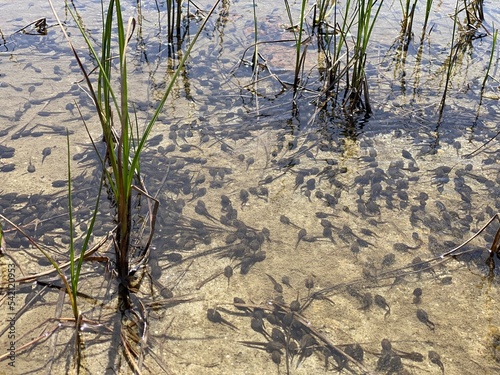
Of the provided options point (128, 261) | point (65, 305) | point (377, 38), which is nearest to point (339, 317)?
point (128, 261)

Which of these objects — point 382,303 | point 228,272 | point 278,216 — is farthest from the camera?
point 278,216

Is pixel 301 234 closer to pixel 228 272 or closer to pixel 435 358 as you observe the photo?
pixel 228 272

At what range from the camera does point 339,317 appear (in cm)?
492

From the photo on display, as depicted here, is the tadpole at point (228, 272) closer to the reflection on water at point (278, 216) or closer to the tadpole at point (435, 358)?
the reflection on water at point (278, 216)

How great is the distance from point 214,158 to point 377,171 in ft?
7.07

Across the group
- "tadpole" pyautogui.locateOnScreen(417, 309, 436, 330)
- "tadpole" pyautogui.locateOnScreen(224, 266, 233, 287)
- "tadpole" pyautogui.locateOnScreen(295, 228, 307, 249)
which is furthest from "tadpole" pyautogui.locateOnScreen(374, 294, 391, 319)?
"tadpole" pyautogui.locateOnScreen(224, 266, 233, 287)

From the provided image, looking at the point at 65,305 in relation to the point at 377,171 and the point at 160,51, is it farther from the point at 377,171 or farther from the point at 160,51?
the point at 160,51

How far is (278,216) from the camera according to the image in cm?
620

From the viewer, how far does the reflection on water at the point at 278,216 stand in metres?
4.61

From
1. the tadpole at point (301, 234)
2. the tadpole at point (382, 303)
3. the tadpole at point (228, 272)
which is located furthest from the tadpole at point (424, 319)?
the tadpole at point (228, 272)

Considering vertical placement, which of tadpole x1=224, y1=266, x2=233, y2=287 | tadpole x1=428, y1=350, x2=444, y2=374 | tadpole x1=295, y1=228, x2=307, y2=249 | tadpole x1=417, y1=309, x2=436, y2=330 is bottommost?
tadpole x1=428, y1=350, x2=444, y2=374

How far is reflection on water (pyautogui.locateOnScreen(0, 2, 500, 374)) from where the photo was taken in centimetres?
461

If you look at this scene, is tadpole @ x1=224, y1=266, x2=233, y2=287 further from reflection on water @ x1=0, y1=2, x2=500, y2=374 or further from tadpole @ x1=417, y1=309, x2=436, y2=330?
tadpole @ x1=417, y1=309, x2=436, y2=330

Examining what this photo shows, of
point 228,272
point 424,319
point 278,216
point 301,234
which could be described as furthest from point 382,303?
point 278,216
